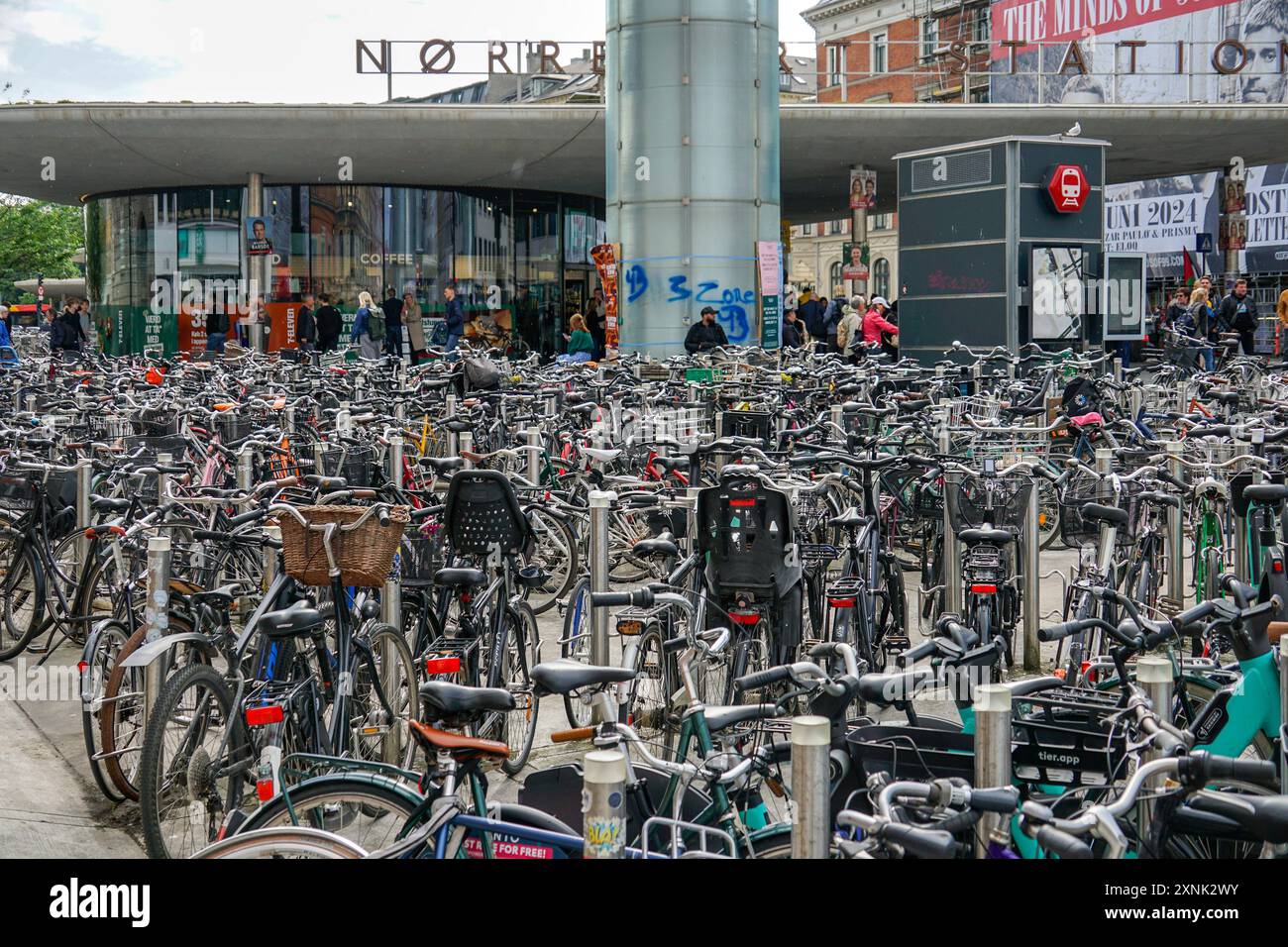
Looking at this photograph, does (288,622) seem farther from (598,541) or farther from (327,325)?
(327,325)

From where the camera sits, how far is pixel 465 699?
3414 mm

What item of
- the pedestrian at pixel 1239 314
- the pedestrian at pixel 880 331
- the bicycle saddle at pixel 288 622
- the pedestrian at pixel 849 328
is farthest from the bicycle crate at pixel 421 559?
the pedestrian at pixel 1239 314

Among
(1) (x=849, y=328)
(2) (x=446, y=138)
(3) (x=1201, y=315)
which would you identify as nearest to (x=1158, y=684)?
(1) (x=849, y=328)

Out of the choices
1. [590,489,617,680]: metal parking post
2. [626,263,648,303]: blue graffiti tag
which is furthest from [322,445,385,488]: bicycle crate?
[626,263,648,303]: blue graffiti tag

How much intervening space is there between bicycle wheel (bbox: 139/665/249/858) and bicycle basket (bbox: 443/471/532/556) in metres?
1.32

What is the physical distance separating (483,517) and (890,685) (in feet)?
9.03

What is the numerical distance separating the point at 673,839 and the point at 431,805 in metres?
0.52

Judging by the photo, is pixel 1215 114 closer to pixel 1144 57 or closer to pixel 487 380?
pixel 487 380

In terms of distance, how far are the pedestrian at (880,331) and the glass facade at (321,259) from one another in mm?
10481

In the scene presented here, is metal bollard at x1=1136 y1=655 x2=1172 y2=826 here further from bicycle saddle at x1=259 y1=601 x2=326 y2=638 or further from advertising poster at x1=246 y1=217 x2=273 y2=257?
advertising poster at x1=246 y1=217 x2=273 y2=257

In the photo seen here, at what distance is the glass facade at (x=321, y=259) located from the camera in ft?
→ 94.7

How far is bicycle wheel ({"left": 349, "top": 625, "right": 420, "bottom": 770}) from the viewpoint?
5.36m

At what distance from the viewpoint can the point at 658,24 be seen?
20.2 m
